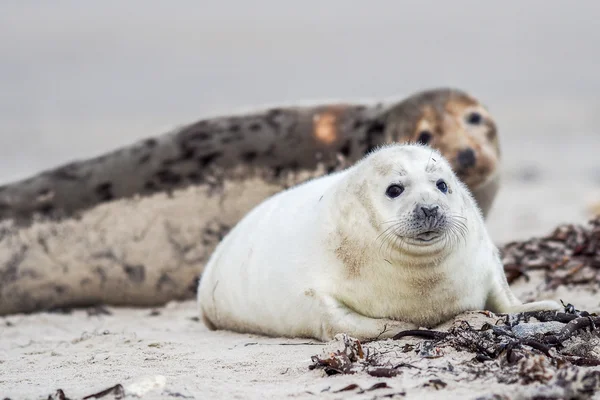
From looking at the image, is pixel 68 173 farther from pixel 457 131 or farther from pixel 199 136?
pixel 457 131

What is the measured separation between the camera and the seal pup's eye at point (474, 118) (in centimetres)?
663

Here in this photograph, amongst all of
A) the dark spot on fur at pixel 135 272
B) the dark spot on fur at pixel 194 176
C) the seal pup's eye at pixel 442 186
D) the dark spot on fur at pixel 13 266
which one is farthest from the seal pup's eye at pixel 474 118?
the dark spot on fur at pixel 13 266

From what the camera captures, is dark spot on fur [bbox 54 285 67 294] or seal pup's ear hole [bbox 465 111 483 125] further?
dark spot on fur [bbox 54 285 67 294]

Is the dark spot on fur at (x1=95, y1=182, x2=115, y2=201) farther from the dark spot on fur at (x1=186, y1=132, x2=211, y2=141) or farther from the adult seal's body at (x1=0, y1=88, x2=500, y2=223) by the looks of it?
the dark spot on fur at (x1=186, y1=132, x2=211, y2=141)

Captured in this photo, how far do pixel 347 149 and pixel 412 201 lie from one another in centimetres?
296

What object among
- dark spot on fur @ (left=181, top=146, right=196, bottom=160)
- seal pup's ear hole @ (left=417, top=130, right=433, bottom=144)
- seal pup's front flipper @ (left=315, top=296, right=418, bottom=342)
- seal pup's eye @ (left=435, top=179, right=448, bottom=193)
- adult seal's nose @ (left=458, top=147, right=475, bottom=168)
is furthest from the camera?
dark spot on fur @ (left=181, top=146, right=196, bottom=160)

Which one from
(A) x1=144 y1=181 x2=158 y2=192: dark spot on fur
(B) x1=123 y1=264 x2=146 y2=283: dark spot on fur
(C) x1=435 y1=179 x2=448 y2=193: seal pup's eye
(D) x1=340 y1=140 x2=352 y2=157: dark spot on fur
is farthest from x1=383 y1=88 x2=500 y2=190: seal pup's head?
(C) x1=435 y1=179 x2=448 y2=193: seal pup's eye

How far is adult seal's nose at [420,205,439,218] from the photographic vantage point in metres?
3.74

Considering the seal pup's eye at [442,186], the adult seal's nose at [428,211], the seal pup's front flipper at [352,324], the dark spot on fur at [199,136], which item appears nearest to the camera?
the adult seal's nose at [428,211]

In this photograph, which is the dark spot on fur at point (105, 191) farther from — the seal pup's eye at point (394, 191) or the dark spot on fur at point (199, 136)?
the seal pup's eye at point (394, 191)

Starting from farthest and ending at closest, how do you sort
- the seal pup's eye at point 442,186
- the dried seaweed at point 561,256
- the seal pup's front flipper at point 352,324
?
the dried seaweed at point 561,256 → the seal pup's eye at point 442,186 → the seal pup's front flipper at point 352,324

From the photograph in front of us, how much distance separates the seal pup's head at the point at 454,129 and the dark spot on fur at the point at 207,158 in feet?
3.92

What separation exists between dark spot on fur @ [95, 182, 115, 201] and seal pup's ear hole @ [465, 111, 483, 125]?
2.49 m

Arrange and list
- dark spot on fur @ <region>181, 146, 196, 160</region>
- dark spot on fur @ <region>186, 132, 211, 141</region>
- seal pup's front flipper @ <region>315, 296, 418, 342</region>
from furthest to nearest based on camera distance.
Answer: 1. dark spot on fur @ <region>186, 132, 211, 141</region>
2. dark spot on fur @ <region>181, 146, 196, 160</region>
3. seal pup's front flipper @ <region>315, 296, 418, 342</region>
